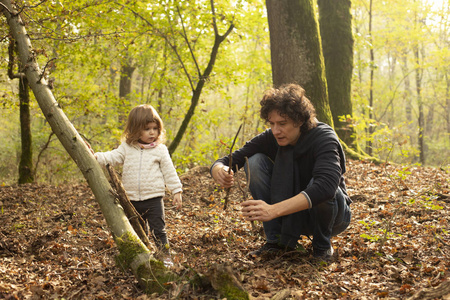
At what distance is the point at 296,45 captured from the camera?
624 centimetres

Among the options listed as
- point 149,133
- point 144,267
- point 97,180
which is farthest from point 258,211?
point 149,133

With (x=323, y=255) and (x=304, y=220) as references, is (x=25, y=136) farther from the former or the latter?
(x=323, y=255)

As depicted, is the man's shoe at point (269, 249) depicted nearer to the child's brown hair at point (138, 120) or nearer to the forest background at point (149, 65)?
the forest background at point (149, 65)

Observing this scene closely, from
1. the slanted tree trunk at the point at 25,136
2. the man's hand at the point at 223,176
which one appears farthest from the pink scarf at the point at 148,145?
the slanted tree trunk at the point at 25,136

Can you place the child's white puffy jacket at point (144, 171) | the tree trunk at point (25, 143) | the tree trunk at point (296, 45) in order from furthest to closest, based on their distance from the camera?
the tree trunk at point (25, 143) → the tree trunk at point (296, 45) → the child's white puffy jacket at point (144, 171)

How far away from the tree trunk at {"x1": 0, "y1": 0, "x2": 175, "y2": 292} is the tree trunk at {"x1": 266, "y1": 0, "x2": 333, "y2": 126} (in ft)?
13.2

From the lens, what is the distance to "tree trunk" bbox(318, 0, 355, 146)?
8.12 metres

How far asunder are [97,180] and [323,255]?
6.62 ft

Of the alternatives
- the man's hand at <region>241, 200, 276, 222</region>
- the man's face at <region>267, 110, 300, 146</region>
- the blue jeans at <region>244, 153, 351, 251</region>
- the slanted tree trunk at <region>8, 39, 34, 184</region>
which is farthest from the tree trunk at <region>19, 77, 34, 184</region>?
the man's hand at <region>241, 200, 276, 222</region>

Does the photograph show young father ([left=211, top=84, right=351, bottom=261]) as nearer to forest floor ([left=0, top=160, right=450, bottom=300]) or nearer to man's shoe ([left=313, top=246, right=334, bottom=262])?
man's shoe ([left=313, top=246, right=334, bottom=262])

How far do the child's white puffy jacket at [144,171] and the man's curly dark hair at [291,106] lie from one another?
46.2 inches

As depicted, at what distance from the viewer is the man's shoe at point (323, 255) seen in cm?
308

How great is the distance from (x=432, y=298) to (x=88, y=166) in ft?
8.65

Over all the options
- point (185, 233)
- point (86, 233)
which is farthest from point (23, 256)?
point (185, 233)
